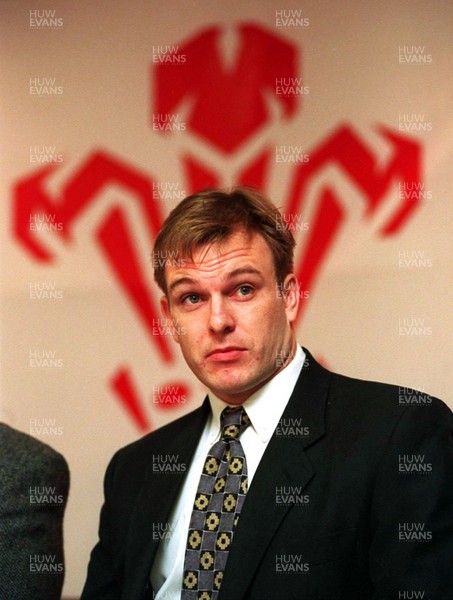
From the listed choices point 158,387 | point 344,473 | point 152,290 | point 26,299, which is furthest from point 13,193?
point 344,473

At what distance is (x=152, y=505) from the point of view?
5.74 ft

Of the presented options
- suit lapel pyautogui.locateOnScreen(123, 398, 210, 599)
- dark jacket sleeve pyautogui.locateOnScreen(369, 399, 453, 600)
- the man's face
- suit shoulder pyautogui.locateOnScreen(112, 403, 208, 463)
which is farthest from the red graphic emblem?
dark jacket sleeve pyautogui.locateOnScreen(369, 399, 453, 600)

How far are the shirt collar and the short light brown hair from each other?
0.58 ft

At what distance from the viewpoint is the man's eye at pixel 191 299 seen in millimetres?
1686

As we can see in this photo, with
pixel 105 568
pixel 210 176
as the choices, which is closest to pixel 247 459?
pixel 105 568

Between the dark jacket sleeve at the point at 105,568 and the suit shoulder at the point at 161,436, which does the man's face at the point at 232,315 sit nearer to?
the suit shoulder at the point at 161,436

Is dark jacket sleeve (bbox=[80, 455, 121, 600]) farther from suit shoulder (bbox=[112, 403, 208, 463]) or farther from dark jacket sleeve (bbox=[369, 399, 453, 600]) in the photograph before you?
dark jacket sleeve (bbox=[369, 399, 453, 600])

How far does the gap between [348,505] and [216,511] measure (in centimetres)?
25

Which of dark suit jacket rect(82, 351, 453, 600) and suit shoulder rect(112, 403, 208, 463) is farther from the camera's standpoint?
suit shoulder rect(112, 403, 208, 463)

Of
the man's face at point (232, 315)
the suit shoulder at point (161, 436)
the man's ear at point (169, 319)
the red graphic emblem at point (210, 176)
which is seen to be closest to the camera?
the man's face at point (232, 315)

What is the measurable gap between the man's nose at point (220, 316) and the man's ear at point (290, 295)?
0.44 ft

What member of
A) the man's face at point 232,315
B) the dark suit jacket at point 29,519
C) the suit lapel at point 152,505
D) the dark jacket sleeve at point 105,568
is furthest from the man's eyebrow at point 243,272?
the dark jacket sleeve at point 105,568

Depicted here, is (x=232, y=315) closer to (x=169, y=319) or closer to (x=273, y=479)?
(x=169, y=319)

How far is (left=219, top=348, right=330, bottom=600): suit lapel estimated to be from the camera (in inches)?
59.8
